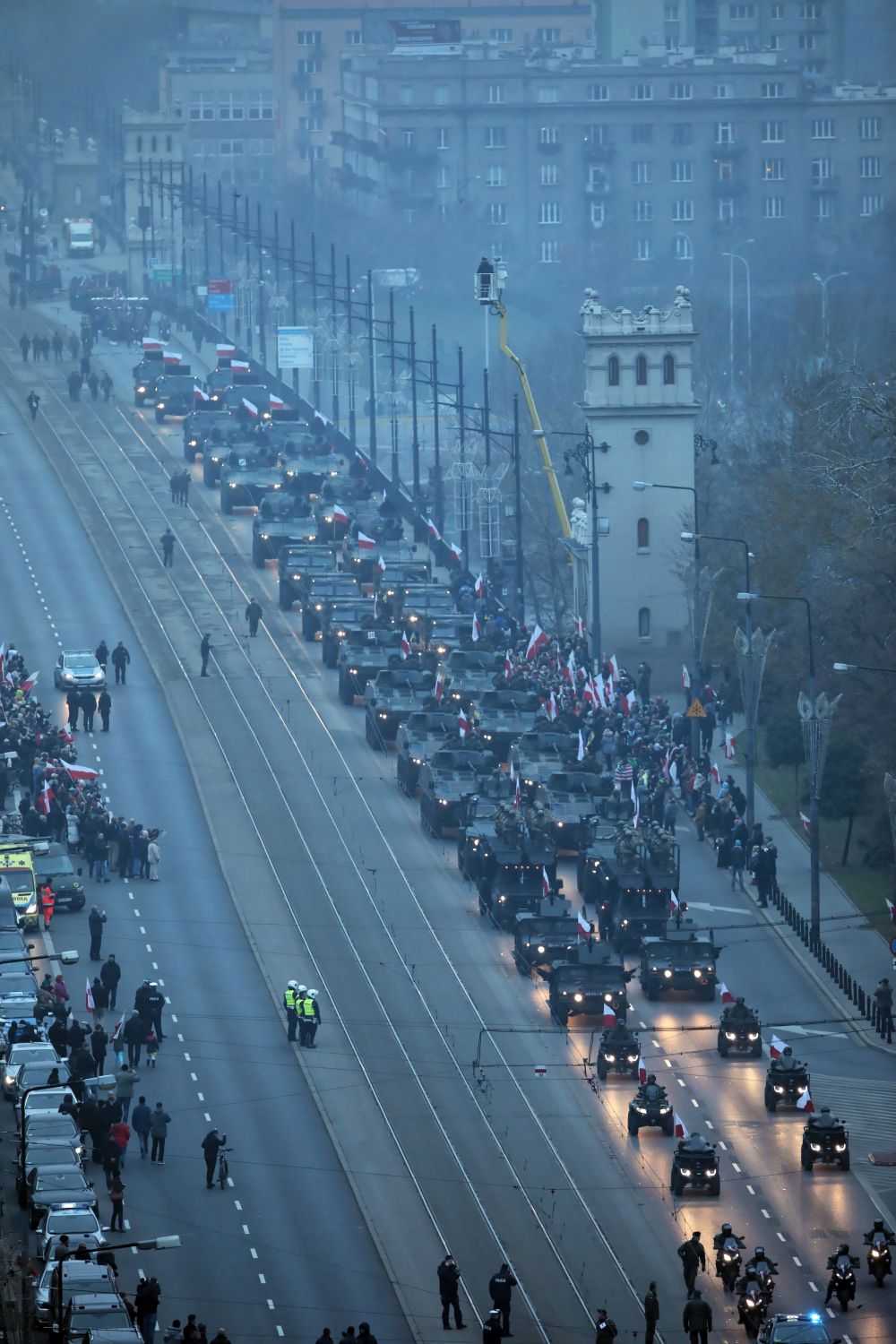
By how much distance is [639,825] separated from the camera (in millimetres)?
81312

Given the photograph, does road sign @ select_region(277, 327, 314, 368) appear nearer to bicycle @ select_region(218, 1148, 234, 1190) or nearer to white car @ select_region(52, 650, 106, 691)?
white car @ select_region(52, 650, 106, 691)

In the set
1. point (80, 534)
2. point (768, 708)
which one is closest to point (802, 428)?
point (768, 708)

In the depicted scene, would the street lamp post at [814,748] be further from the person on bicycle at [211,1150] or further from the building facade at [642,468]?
the building facade at [642,468]

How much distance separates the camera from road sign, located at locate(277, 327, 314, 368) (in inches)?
5999

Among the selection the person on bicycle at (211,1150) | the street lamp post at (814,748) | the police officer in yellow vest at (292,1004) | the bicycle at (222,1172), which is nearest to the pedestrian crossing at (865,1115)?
the street lamp post at (814,748)

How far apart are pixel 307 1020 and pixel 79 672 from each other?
97.6ft

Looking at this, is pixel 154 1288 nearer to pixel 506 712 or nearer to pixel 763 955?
pixel 763 955

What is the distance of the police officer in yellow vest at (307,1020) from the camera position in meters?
72.1

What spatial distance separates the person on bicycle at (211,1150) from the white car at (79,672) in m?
36.8

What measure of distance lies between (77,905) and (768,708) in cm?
2820

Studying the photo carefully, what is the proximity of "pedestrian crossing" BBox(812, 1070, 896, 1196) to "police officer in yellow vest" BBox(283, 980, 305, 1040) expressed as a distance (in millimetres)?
10581

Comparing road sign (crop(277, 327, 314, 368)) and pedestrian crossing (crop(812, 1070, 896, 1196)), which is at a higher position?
road sign (crop(277, 327, 314, 368))

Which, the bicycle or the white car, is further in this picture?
the white car

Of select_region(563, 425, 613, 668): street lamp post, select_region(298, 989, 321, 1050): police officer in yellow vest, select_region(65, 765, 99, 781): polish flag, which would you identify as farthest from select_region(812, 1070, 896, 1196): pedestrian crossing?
select_region(563, 425, 613, 668): street lamp post
